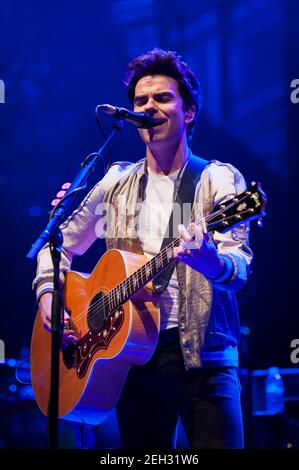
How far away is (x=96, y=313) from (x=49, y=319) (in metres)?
0.29

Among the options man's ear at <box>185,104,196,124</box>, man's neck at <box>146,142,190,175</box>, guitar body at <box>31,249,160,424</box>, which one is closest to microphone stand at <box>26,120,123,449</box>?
guitar body at <box>31,249,160,424</box>

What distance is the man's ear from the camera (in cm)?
343

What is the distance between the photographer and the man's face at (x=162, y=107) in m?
3.21

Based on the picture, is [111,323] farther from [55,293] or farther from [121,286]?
[55,293]

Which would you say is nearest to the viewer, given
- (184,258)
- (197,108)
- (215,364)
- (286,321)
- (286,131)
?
(184,258)

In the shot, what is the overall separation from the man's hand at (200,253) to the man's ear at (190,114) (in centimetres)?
104

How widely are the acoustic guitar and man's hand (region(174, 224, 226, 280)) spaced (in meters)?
0.13

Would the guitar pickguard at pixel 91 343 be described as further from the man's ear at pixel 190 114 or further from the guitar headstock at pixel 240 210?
the man's ear at pixel 190 114

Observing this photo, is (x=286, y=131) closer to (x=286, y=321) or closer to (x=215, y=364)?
(x=286, y=321)

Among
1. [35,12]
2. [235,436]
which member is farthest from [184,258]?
[35,12]

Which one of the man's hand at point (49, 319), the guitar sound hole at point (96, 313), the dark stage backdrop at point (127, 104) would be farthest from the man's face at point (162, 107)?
the dark stage backdrop at point (127, 104)

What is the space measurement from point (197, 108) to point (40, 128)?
226 centimetres

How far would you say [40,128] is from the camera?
5422mm

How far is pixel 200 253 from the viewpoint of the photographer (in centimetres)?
251
